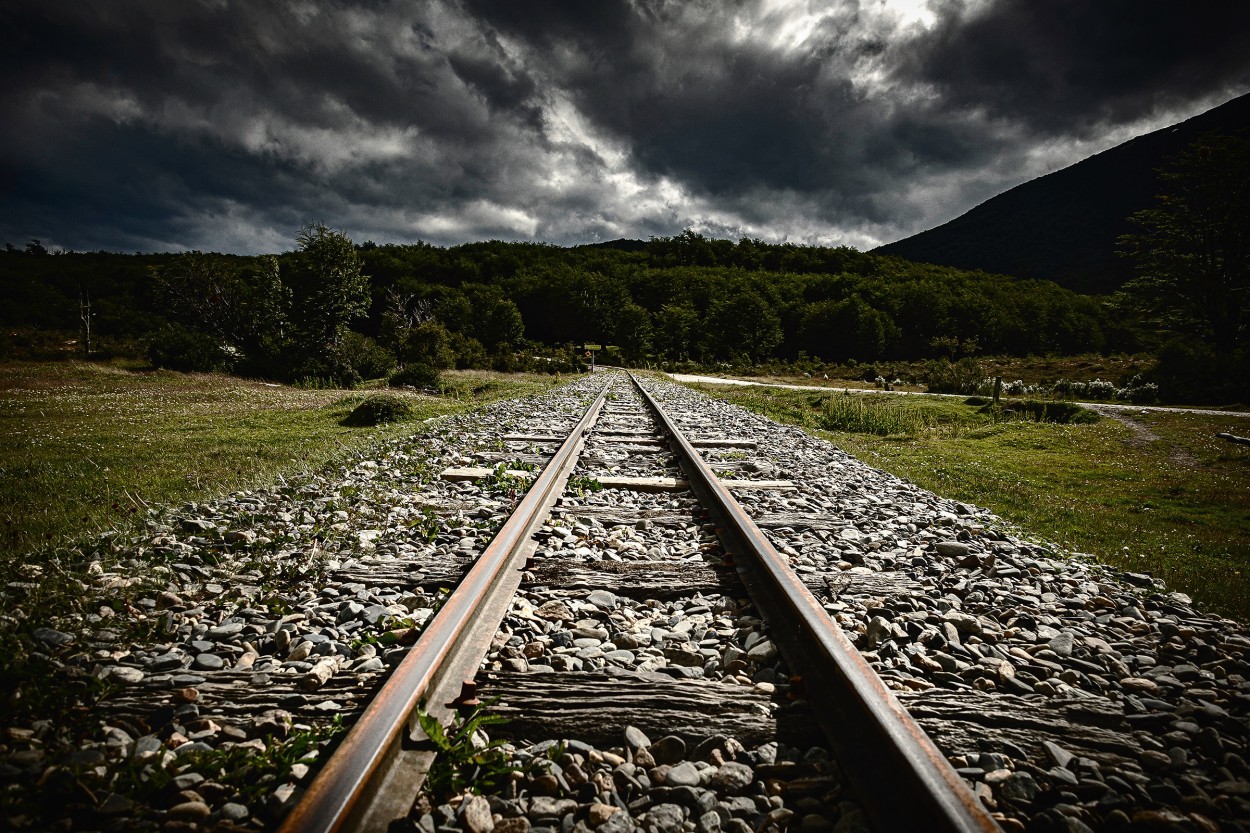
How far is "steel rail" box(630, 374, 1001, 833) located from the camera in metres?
1.27

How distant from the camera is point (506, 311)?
56.6 meters

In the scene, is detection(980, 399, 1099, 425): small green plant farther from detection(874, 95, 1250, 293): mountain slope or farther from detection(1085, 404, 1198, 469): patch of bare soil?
detection(874, 95, 1250, 293): mountain slope

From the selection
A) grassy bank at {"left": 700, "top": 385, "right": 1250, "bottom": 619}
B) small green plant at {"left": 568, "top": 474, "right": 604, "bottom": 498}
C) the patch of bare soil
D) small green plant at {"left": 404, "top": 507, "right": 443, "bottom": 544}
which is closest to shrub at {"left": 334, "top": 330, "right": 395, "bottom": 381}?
grassy bank at {"left": 700, "top": 385, "right": 1250, "bottom": 619}

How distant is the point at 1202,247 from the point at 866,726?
45.8 meters

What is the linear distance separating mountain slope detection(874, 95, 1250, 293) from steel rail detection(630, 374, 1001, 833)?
15539 centimetres

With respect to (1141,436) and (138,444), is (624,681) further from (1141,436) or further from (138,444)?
(1141,436)

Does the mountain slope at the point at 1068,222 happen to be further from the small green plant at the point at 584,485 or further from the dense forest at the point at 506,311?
the small green plant at the point at 584,485

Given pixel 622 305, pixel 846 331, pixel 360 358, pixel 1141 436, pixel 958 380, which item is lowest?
pixel 1141 436

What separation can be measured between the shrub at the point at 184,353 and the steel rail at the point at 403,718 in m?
23.6

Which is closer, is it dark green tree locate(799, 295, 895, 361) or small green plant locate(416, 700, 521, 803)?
small green plant locate(416, 700, 521, 803)

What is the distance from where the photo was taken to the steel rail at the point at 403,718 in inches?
47.6

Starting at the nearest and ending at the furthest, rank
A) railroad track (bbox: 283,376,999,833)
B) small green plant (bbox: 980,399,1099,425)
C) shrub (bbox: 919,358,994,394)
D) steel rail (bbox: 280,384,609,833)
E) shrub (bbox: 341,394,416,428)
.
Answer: steel rail (bbox: 280,384,609,833)
railroad track (bbox: 283,376,999,833)
shrub (bbox: 341,394,416,428)
small green plant (bbox: 980,399,1099,425)
shrub (bbox: 919,358,994,394)

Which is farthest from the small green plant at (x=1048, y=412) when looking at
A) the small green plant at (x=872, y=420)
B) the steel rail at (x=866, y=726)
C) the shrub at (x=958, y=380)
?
the steel rail at (x=866, y=726)

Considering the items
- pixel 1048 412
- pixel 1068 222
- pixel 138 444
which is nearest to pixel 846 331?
pixel 1048 412
